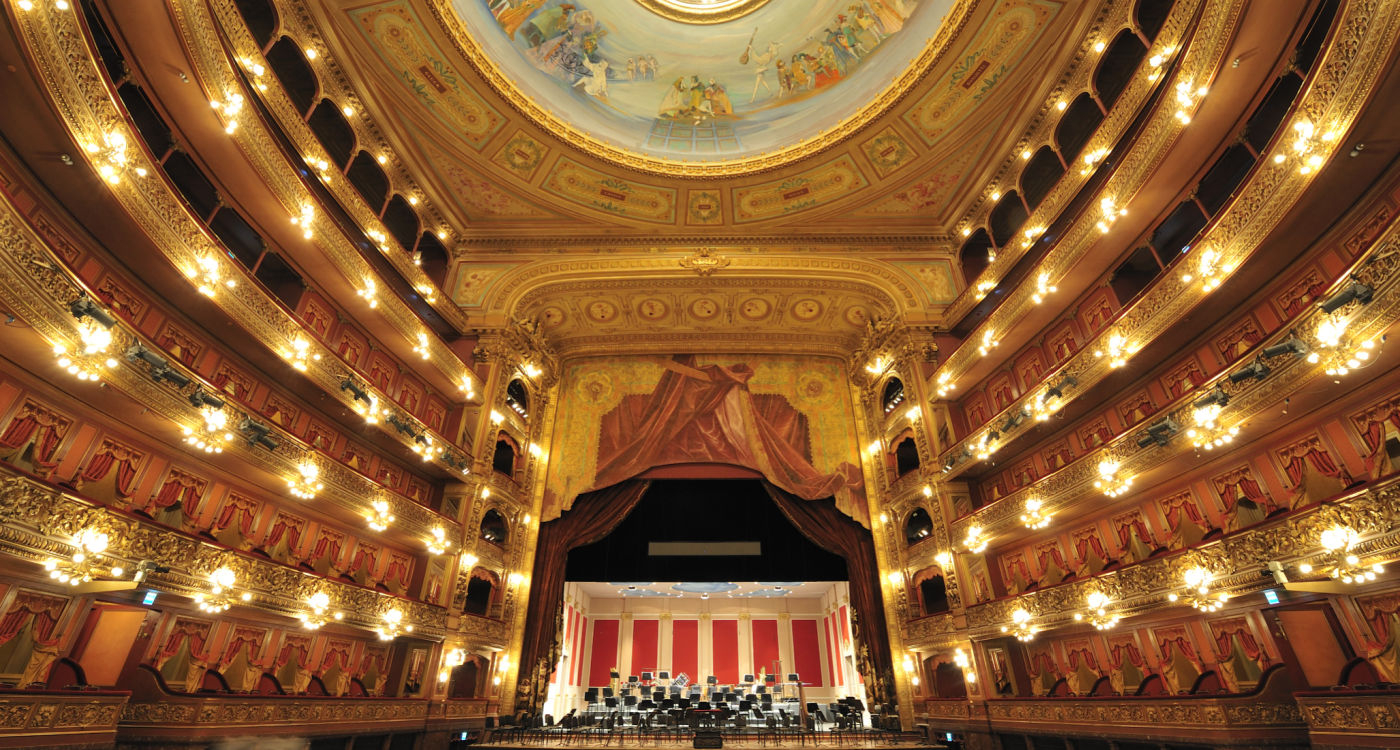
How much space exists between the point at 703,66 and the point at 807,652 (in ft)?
69.9

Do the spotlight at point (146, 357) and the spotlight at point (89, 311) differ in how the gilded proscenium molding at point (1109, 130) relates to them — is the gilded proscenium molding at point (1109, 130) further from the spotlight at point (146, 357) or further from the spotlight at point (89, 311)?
the spotlight at point (89, 311)

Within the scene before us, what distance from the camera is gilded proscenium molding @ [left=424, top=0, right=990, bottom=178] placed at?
14.8 metres

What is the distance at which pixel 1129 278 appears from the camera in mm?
13375

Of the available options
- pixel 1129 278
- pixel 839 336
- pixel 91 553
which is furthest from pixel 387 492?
pixel 1129 278

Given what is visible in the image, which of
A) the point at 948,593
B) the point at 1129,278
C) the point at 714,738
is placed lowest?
the point at 714,738

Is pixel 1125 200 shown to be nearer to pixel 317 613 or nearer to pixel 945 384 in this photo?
pixel 945 384

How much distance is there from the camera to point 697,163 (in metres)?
18.9

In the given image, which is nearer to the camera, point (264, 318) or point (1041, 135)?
point (264, 318)

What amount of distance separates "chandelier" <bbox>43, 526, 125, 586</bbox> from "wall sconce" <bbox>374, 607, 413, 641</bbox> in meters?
5.21

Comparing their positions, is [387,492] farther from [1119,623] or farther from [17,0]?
[1119,623]

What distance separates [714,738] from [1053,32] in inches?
704

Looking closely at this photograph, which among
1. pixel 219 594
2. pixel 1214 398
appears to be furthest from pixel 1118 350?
pixel 219 594

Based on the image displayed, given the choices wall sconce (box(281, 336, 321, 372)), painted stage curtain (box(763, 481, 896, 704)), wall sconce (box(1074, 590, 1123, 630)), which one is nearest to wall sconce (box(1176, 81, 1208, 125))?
wall sconce (box(1074, 590, 1123, 630))

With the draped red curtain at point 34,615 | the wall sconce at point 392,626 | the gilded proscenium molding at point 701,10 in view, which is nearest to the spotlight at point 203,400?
the draped red curtain at point 34,615
